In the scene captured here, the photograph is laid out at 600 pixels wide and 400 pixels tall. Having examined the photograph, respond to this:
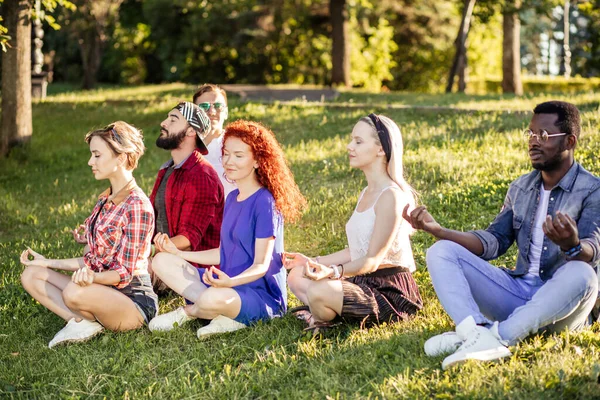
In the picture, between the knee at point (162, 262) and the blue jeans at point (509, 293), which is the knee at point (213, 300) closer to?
the knee at point (162, 262)

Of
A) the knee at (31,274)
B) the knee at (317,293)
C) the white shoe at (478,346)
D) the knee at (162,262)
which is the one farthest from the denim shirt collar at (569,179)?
the knee at (31,274)

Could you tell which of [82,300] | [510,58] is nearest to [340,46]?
[510,58]

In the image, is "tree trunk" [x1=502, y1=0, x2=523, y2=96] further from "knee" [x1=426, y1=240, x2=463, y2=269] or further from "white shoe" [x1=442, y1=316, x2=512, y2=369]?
"white shoe" [x1=442, y1=316, x2=512, y2=369]

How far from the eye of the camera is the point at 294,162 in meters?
11.8

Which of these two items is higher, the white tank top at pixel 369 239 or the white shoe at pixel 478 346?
the white tank top at pixel 369 239

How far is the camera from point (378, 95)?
20.8 m

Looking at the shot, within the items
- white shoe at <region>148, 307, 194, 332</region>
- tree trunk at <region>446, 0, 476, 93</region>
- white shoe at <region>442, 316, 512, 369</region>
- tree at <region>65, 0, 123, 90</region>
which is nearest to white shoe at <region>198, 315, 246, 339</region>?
white shoe at <region>148, 307, 194, 332</region>

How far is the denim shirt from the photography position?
5.08 meters

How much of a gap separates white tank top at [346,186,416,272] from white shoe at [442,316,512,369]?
3.51 ft

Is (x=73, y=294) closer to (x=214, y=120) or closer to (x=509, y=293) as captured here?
(x=214, y=120)

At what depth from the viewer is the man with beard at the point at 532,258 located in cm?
479

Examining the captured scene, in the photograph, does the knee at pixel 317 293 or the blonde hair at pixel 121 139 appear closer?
the knee at pixel 317 293

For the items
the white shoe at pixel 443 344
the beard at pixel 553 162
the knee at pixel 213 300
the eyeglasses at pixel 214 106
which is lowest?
the white shoe at pixel 443 344

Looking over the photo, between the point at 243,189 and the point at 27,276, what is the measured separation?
5.62 feet
